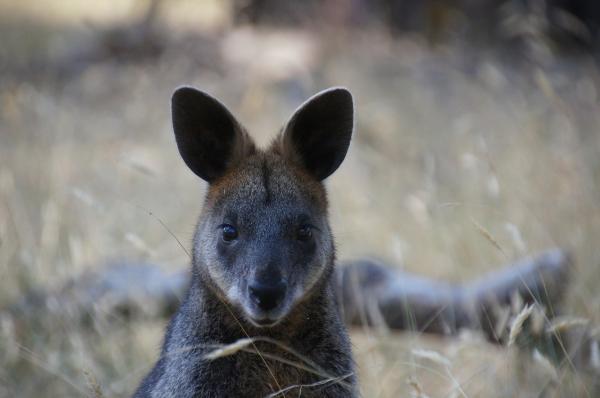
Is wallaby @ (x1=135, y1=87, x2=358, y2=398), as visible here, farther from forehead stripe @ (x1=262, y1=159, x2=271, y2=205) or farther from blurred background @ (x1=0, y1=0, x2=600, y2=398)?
blurred background @ (x1=0, y1=0, x2=600, y2=398)

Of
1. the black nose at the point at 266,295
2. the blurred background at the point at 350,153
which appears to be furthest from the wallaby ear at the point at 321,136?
the black nose at the point at 266,295

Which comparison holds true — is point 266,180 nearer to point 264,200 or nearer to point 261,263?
point 264,200

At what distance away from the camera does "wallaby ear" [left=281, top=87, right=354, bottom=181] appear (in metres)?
3.88

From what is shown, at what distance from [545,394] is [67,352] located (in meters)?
3.42

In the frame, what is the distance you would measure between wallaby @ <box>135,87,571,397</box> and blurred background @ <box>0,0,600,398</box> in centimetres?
39

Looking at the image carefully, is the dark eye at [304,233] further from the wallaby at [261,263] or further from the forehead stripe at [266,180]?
the forehead stripe at [266,180]

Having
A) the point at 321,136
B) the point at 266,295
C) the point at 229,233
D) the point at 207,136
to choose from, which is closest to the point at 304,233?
the point at 229,233

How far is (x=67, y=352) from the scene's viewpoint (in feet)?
18.6

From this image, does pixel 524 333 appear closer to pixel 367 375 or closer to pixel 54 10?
pixel 367 375

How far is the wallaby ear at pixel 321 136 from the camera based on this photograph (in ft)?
12.7

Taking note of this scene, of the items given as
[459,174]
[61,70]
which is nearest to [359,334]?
[459,174]

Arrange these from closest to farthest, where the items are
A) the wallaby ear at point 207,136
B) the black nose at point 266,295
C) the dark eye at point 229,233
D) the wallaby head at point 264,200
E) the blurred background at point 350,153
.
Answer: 1. the black nose at point 266,295
2. the wallaby head at point 264,200
3. the dark eye at point 229,233
4. the wallaby ear at point 207,136
5. the blurred background at point 350,153

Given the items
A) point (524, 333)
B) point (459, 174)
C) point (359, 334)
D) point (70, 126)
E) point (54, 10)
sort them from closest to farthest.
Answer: point (524, 333) → point (359, 334) → point (459, 174) → point (70, 126) → point (54, 10)

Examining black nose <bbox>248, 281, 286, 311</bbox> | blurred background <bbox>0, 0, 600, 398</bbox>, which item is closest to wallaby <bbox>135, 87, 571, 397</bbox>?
black nose <bbox>248, 281, 286, 311</bbox>
